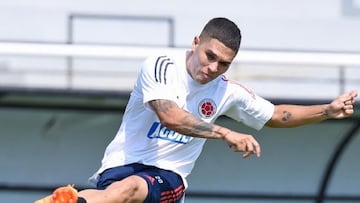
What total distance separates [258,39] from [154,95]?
3.02 m

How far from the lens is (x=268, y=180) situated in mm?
7961

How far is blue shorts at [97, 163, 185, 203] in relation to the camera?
4758 millimetres

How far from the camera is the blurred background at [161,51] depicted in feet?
23.6

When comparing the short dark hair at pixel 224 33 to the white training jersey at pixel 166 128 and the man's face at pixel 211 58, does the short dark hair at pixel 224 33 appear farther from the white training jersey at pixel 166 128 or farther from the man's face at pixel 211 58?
the white training jersey at pixel 166 128

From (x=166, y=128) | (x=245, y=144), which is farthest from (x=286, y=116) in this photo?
(x=245, y=144)

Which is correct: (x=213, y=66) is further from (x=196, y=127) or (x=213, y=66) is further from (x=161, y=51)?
(x=161, y=51)

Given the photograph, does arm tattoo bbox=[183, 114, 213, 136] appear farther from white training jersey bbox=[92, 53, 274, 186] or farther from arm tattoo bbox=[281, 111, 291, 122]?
arm tattoo bbox=[281, 111, 291, 122]

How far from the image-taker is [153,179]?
15.7ft

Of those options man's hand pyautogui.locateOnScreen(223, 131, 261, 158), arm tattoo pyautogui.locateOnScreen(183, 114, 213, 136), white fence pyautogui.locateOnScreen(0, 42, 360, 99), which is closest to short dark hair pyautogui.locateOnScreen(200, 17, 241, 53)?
arm tattoo pyautogui.locateOnScreen(183, 114, 213, 136)

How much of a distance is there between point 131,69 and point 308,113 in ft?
7.99

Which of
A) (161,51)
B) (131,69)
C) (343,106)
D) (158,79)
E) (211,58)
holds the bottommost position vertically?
(131,69)

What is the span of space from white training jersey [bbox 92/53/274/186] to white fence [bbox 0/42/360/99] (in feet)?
6.36

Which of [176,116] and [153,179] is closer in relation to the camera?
[176,116]

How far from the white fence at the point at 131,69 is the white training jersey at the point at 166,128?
194 cm
